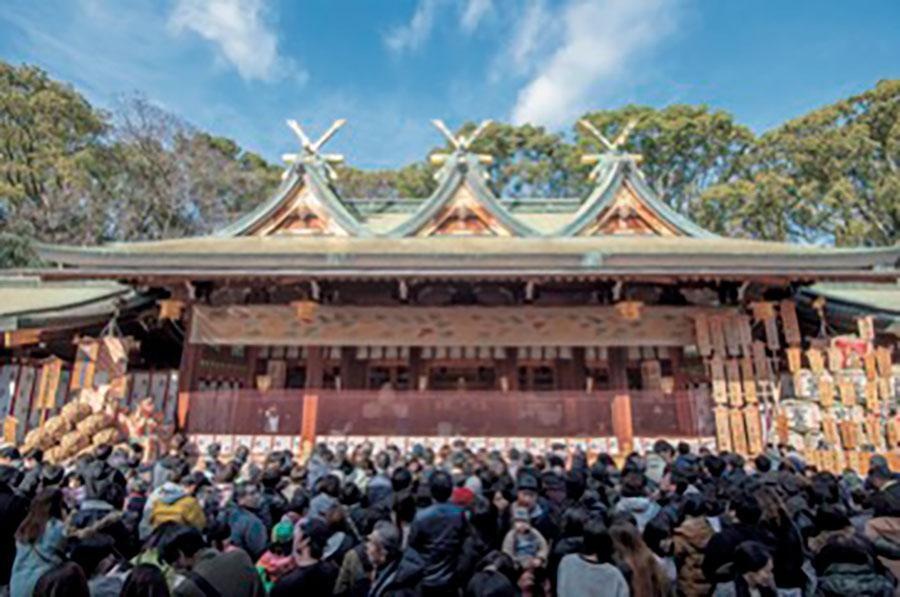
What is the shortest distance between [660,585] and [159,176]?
38.2 metres

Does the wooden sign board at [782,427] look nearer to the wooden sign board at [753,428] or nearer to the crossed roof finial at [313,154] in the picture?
the wooden sign board at [753,428]

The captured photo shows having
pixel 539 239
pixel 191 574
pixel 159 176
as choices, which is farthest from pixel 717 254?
pixel 159 176

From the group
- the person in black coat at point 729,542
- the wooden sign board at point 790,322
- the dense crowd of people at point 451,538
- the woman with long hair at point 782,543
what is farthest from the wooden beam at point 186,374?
the wooden sign board at point 790,322

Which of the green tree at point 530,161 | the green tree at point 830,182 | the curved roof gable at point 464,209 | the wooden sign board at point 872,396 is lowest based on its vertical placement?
the wooden sign board at point 872,396

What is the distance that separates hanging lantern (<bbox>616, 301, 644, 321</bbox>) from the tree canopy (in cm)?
1753

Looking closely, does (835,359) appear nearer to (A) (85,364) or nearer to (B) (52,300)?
(A) (85,364)

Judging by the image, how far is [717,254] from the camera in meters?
10.3

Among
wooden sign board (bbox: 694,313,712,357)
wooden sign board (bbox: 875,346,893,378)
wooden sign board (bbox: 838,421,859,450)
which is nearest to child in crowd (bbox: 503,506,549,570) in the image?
wooden sign board (bbox: 694,313,712,357)

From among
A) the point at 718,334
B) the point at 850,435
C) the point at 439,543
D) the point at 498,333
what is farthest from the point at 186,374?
the point at 850,435

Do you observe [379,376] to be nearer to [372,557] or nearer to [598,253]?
[598,253]

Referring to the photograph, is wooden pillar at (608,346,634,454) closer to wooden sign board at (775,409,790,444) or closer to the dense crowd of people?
wooden sign board at (775,409,790,444)

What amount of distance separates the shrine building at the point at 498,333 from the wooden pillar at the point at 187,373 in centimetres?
4

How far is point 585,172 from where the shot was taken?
39.5m

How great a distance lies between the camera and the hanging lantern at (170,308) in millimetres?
11958
